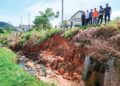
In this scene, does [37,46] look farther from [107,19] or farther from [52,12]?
[52,12]

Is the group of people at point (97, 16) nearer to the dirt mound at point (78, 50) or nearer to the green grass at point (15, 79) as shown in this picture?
the dirt mound at point (78, 50)

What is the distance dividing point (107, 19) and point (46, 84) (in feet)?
29.2

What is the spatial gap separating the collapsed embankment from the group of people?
1493 millimetres

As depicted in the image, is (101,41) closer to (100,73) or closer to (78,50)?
(100,73)

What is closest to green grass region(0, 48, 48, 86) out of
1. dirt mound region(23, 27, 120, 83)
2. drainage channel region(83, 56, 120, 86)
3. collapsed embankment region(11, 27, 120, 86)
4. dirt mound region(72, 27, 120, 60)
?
drainage channel region(83, 56, 120, 86)

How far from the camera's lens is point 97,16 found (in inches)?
1009

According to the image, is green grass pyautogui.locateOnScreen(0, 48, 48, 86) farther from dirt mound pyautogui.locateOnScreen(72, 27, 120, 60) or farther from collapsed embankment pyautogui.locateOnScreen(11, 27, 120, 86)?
dirt mound pyautogui.locateOnScreen(72, 27, 120, 60)

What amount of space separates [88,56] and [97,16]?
5847 millimetres

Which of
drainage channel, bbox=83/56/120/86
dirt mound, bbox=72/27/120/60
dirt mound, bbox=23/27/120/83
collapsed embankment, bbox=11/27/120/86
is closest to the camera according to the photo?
drainage channel, bbox=83/56/120/86

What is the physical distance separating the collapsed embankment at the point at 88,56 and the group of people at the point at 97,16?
4.90ft

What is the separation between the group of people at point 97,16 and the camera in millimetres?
24347

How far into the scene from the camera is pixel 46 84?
18078 millimetres

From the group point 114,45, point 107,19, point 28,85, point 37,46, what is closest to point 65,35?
point 107,19

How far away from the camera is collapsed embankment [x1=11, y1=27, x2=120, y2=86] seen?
18.2m
